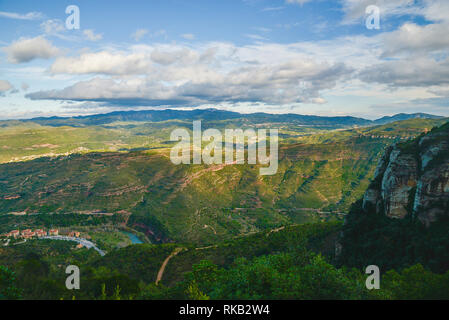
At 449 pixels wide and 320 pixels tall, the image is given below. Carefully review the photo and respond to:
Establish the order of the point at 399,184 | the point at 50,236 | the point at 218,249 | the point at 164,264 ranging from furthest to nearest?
the point at 50,236 → the point at 218,249 → the point at 164,264 → the point at 399,184

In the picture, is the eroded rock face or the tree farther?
the eroded rock face

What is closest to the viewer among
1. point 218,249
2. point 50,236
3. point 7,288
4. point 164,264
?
point 7,288

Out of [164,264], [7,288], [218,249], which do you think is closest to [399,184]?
[218,249]

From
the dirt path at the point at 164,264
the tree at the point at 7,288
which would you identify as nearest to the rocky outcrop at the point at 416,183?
the dirt path at the point at 164,264

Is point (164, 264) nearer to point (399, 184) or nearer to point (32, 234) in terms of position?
point (399, 184)

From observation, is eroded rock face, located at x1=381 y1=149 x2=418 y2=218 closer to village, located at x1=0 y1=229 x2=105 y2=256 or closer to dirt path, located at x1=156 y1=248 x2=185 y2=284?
dirt path, located at x1=156 y1=248 x2=185 y2=284

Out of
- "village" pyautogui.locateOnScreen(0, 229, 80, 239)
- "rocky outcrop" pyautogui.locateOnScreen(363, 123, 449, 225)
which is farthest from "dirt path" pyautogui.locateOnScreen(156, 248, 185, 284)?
"village" pyautogui.locateOnScreen(0, 229, 80, 239)

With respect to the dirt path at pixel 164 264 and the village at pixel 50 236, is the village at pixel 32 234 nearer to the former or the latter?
the village at pixel 50 236
